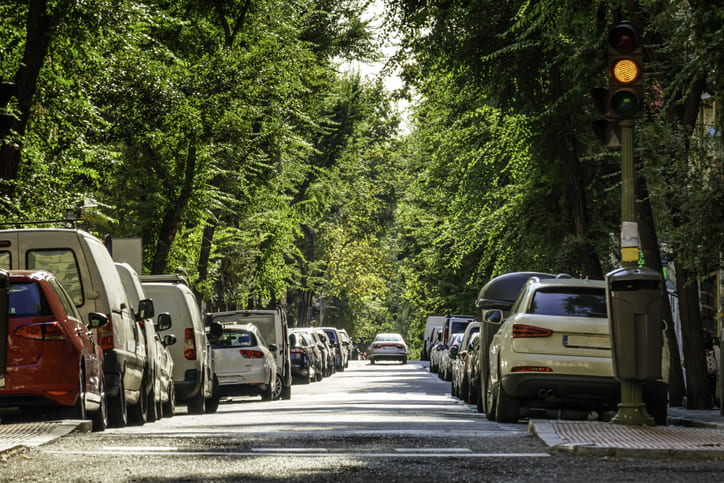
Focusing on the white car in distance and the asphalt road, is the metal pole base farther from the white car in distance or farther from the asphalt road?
the white car in distance

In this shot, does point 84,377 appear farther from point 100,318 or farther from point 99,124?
point 99,124

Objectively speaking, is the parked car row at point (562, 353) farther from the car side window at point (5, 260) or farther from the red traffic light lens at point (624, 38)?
the car side window at point (5, 260)

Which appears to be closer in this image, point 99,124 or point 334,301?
point 99,124

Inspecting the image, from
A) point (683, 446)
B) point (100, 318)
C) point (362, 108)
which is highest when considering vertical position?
point (362, 108)

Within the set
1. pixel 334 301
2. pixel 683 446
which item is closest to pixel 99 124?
pixel 683 446

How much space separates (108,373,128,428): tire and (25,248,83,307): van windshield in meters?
1.21

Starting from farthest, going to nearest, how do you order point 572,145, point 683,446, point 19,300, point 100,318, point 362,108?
point 362,108 < point 572,145 < point 100,318 < point 19,300 < point 683,446

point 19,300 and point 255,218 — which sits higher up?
point 255,218

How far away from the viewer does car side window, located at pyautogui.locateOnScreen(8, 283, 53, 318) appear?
13180mm

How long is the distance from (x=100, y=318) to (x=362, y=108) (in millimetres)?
35513

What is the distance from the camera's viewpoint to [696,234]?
1625 cm

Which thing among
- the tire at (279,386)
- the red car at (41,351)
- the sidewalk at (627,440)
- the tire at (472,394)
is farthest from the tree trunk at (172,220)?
the sidewalk at (627,440)

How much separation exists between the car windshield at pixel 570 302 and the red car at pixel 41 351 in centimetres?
535

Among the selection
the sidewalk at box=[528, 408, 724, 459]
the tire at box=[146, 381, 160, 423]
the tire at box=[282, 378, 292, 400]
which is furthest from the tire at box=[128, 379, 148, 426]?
the tire at box=[282, 378, 292, 400]
